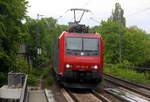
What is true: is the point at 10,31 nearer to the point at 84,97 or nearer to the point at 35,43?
the point at 84,97

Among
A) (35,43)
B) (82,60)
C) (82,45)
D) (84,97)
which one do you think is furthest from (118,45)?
(84,97)

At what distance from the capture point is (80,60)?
17.2 meters

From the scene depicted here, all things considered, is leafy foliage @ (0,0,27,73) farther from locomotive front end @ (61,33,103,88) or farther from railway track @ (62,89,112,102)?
railway track @ (62,89,112,102)

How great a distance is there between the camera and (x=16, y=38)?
24078 millimetres

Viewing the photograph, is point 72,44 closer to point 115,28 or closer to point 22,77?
point 22,77

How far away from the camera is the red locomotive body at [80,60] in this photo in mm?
17094

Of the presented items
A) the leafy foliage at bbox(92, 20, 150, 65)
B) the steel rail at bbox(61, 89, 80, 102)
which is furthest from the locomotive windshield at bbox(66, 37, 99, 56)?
the leafy foliage at bbox(92, 20, 150, 65)

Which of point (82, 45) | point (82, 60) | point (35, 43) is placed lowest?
point (82, 60)

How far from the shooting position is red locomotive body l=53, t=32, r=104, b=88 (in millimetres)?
17094

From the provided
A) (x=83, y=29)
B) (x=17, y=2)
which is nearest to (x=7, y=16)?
(x=17, y=2)

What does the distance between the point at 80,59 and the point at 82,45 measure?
91cm

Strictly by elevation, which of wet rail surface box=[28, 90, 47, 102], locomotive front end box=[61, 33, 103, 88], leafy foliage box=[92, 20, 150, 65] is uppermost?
leafy foliage box=[92, 20, 150, 65]

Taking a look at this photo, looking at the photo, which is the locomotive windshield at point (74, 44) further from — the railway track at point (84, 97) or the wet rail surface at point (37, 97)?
the wet rail surface at point (37, 97)

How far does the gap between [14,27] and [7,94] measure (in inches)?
291
